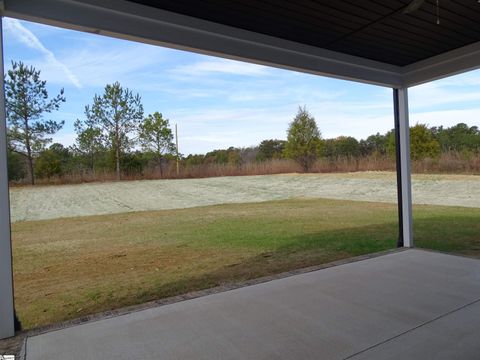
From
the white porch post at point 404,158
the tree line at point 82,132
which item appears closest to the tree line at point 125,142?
the tree line at point 82,132

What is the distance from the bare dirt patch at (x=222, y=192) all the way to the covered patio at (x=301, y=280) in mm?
5668

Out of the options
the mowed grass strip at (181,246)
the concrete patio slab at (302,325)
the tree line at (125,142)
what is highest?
the tree line at (125,142)

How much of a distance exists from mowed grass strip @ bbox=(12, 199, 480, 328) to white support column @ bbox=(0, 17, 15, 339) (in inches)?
36.5

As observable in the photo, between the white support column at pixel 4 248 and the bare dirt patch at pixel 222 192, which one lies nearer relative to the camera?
the white support column at pixel 4 248

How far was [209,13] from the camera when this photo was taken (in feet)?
8.07

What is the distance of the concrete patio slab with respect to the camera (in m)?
1.87

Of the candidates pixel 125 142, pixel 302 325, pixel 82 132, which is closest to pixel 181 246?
pixel 302 325

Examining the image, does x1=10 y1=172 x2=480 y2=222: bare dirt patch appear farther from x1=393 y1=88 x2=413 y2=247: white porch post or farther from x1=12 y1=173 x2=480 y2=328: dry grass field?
x1=393 y1=88 x2=413 y2=247: white porch post

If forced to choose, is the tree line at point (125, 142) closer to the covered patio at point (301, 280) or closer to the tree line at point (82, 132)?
the tree line at point (82, 132)

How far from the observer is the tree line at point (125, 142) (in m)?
6.81

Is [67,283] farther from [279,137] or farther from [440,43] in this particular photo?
[279,137]

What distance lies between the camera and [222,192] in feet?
33.4

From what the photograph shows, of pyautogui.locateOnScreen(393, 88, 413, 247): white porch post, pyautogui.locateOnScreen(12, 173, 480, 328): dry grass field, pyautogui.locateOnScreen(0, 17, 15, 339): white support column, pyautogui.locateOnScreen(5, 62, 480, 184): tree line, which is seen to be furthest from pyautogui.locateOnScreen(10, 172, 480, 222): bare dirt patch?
pyautogui.locateOnScreen(0, 17, 15, 339): white support column

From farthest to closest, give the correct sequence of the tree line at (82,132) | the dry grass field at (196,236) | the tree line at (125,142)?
the tree line at (125,142)
the tree line at (82,132)
the dry grass field at (196,236)
